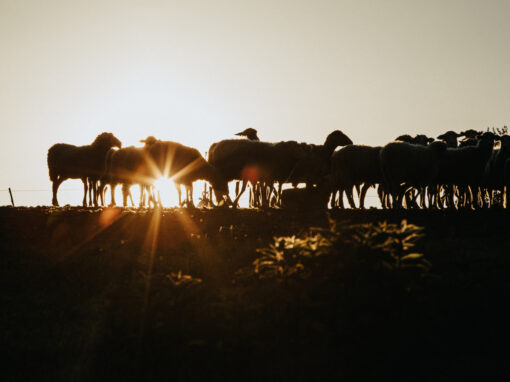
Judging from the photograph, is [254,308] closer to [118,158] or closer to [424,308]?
[424,308]

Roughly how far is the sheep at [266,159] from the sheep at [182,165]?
1.64ft

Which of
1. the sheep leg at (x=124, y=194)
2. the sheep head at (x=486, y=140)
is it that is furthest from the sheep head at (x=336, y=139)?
the sheep leg at (x=124, y=194)

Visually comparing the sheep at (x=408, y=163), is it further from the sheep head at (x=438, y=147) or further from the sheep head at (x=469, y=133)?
the sheep head at (x=469, y=133)

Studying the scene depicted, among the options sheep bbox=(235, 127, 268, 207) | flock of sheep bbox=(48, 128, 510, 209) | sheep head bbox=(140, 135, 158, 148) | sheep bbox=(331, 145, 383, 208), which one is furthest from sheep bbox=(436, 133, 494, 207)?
sheep head bbox=(140, 135, 158, 148)

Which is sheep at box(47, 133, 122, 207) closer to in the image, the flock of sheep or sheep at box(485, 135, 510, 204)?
the flock of sheep

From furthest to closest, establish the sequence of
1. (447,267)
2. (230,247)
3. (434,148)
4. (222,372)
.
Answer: (434,148)
(230,247)
(447,267)
(222,372)

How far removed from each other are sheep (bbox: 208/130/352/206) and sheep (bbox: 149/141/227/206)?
1.64ft

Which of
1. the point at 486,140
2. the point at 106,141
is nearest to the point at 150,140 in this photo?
the point at 106,141

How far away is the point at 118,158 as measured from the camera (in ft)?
84.5

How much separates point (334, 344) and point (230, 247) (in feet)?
16.0

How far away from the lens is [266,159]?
81.0ft

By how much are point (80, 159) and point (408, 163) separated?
14603 millimetres

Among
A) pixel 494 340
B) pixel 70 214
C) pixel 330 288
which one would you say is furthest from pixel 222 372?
pixel 70 214

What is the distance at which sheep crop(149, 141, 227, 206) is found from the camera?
23.8 m
